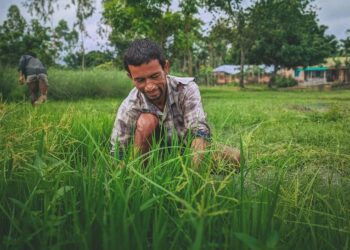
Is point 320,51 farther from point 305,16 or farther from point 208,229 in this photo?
point 208,229

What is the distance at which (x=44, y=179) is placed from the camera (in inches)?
41.8

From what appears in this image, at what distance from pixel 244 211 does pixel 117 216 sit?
0.99 ft

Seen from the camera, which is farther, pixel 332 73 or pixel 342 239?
pixel 332 73

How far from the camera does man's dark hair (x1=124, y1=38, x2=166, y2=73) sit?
2004 mm

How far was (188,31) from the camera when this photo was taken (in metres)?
17.0

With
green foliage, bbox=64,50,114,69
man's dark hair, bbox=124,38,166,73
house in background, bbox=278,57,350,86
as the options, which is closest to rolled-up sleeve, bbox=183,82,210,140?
man's dark hair, bbox=124,38,166,73

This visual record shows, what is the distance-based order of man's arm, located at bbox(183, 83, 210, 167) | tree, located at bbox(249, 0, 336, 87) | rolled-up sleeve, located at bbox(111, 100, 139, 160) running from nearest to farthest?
man's arm, located at bbox(183, 83, 210, 167) < rolled-up sleeve, located at bbox(111, 100, 139, 160) < tree, located at bbox(249, 0, 336, 87)

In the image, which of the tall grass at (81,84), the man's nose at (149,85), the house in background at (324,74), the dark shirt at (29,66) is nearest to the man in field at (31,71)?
the dark shirt at (29,66)

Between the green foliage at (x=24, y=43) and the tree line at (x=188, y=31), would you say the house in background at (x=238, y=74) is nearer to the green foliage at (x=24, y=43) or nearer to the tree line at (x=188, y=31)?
the tree line at (x=188, y=31)

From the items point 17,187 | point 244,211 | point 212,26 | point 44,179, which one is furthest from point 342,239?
point 212,26

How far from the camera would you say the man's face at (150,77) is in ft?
6.60

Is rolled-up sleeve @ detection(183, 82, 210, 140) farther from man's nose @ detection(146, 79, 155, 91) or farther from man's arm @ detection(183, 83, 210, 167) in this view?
man's nose @ detection(146, 79, 155, 91)

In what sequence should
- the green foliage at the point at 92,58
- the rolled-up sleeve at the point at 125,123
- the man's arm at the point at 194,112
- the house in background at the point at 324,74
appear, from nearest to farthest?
the man's arm at the point at 194,112 → the rolled-up sleeve at the point at 125,123 → the green foliage at the point at 92,58 → the house in background at the point at 324,74

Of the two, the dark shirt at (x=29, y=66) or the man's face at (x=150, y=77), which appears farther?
the dark shirt at (x=29, y=66)
